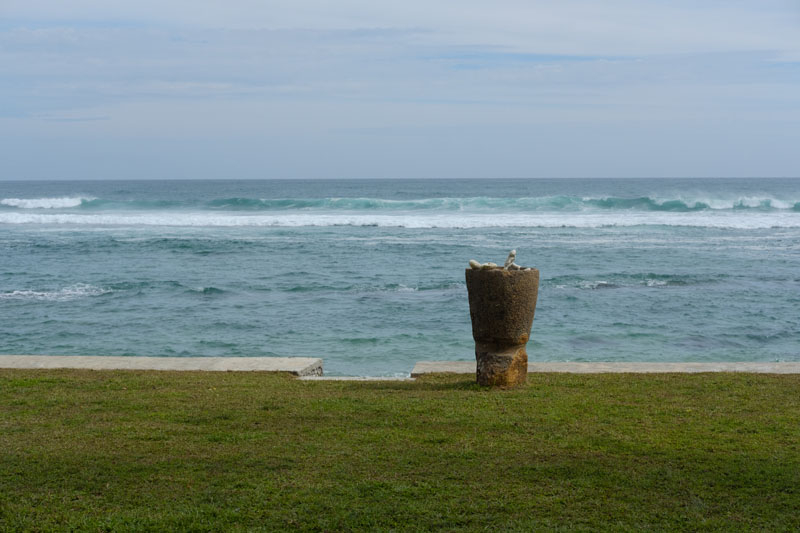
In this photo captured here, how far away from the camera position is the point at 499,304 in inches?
263

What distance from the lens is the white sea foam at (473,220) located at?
36688 millimetres

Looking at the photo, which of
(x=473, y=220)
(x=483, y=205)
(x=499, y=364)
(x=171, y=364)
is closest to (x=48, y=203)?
(x=483, y=205)

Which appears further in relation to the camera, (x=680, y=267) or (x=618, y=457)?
(x=680, y=267)

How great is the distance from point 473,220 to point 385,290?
76.1 ft

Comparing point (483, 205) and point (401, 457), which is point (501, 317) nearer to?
point (401, 457)

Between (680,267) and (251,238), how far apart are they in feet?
56.5

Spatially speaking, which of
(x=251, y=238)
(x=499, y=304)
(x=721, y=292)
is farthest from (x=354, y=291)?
(x=251, y=238)

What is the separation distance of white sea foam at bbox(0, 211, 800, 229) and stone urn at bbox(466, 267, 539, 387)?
29.5m

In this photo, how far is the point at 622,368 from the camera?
824 cm

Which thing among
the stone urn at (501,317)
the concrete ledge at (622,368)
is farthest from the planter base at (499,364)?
the concrete ledge at (622,368)

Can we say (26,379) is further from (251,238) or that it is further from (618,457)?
(251,238)

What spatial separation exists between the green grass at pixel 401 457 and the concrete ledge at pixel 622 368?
821mm

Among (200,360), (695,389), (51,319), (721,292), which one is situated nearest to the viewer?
(695,389)

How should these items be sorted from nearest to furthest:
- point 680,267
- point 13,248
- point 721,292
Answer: point 721,292 < point 680,267 < point 13,248
